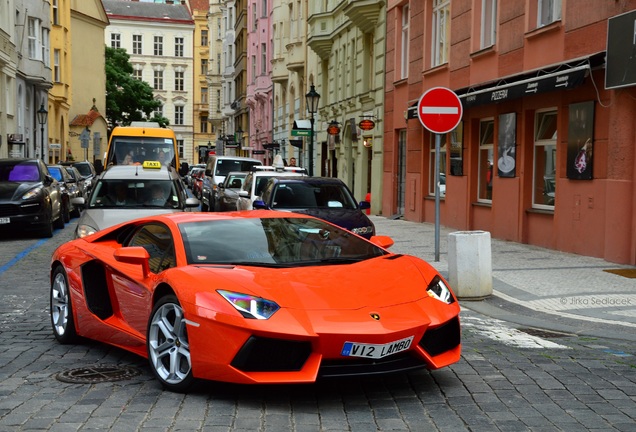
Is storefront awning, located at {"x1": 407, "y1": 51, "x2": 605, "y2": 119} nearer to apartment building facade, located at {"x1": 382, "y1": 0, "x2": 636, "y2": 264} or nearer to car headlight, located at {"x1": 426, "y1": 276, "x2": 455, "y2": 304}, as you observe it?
apartment building facade, located at {"x1": 382, "y1": 0, "x2": 636, "y2": 264}

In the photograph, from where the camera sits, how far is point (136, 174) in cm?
1521

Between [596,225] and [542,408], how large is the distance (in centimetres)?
999

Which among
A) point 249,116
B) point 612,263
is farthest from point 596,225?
point 249,116

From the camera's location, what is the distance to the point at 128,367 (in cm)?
694

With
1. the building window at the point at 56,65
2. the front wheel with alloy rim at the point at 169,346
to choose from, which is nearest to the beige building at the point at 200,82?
the building window at the point at 56,65

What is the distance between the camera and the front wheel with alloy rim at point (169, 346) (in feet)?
19.8

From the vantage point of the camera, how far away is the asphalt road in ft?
17.6

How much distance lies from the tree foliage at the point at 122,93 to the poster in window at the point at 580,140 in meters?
79.5

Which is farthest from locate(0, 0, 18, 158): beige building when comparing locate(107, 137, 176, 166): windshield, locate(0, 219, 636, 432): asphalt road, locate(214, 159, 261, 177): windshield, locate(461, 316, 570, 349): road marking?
locate(0, 219, 636, 432): asphalt road

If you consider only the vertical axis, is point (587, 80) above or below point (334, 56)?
below

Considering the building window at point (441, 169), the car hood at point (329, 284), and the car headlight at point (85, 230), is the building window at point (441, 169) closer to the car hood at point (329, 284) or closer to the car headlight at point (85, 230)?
the car headlight at point (85, 230)

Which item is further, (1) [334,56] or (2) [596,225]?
(1) [334,56]

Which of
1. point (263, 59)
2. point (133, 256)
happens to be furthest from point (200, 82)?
point (133, 256)

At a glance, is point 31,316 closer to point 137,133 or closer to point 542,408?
point 542,408
